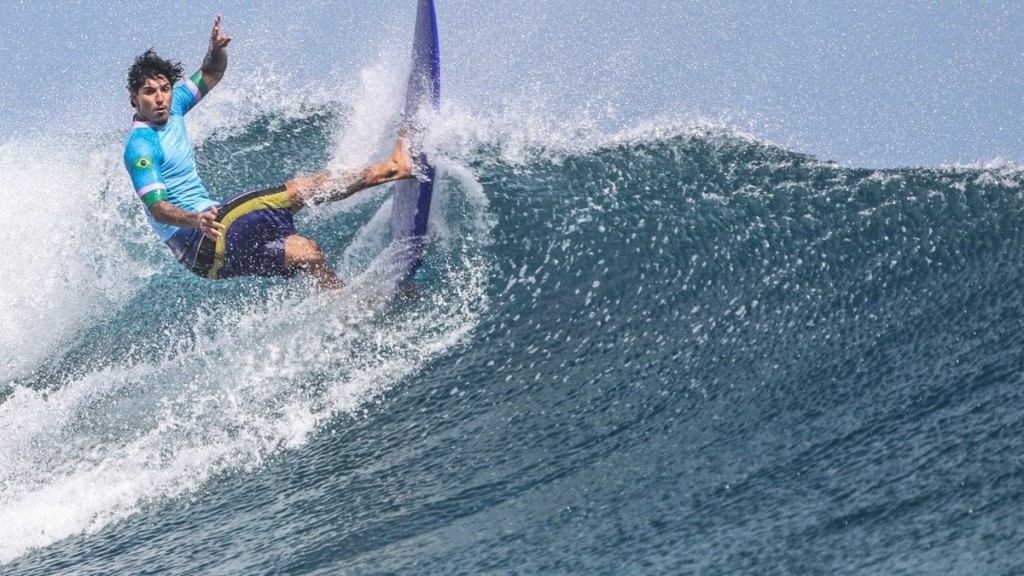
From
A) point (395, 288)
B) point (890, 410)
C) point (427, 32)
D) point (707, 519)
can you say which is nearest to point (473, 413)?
point (395, 288)

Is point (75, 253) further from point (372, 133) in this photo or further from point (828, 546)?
point (828, 546)

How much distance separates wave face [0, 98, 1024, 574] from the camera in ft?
12.3

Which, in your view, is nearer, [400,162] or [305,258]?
[305,258]

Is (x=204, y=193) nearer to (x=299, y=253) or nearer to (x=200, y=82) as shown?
(x=299, y=253)

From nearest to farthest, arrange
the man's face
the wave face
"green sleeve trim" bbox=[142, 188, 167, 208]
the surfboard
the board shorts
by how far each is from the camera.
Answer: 1. the wave face
2. "green sleeve trim" bbox=[142, 188, 167, 208]
3. the man's face
4. the board shorts
5. the surfboard

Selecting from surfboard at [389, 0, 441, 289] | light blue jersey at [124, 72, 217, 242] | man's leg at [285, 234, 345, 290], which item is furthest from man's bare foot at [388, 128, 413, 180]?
light blue jersey at [124, 72, 217, 242]

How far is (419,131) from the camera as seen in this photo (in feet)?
18.8

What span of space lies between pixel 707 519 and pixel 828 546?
45 centimetres

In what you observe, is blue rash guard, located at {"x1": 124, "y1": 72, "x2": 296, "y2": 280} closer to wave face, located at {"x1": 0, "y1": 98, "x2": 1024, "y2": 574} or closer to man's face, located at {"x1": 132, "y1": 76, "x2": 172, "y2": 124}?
man's face, located at {"x1": 132, "y1": 76, "x2": 172, "y2": 124}

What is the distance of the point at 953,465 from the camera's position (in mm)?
3676

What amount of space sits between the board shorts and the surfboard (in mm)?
727

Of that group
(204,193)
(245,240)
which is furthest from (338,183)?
(204,193)

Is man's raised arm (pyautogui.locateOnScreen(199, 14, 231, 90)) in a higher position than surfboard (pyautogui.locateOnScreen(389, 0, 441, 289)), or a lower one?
higher

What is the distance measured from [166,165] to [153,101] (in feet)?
0.96
